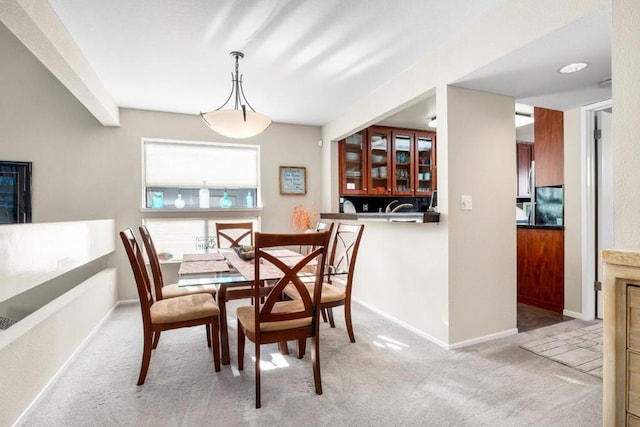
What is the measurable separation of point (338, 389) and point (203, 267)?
121cm

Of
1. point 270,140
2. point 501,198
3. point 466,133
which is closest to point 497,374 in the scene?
point 501,198

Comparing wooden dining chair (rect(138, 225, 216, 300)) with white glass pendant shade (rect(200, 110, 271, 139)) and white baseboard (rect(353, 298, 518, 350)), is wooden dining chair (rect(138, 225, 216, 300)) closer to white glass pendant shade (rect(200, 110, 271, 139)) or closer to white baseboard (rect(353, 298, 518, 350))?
white glass pendant shade (rect(200, 110, 271, 139))

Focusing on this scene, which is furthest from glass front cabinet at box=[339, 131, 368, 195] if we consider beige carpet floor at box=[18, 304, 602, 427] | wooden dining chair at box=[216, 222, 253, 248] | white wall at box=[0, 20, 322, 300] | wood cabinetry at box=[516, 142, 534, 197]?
wood cabinetry at box=[516, 142, 534, 197]

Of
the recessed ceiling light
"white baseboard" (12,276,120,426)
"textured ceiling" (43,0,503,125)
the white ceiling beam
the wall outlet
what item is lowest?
"white baseboard" (12,276,120,426)

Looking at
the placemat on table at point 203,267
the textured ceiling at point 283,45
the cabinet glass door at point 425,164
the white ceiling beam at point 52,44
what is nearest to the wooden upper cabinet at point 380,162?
the cabinet glass door at point 425,164

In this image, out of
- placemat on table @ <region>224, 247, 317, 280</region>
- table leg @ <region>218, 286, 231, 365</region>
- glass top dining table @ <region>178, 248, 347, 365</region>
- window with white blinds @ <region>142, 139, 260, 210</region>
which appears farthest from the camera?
window with white blinds @ <region>142, 139, 260, 210</region>

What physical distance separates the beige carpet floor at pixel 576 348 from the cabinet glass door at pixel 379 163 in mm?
2697

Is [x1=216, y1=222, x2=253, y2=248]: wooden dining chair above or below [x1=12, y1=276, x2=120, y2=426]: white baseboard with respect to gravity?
above

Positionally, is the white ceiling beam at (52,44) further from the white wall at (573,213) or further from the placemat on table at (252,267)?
the white wall at (573,213)

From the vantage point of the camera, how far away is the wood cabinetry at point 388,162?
4.62m

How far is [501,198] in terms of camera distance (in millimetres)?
2734

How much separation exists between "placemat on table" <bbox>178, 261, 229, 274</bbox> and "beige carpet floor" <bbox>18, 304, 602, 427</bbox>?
689 millimetres

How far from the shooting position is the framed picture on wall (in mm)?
4621

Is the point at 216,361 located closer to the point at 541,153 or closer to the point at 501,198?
the point at 501,198
